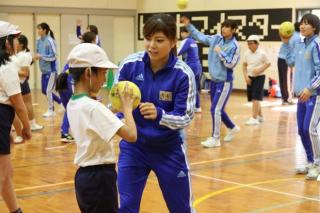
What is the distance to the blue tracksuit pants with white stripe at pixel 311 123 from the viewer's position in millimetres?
6523

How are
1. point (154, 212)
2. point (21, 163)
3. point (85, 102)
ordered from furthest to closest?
point (21, 163) < point (154, 212) < point (85, 102)

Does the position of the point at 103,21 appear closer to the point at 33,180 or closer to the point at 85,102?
the point at 33,180

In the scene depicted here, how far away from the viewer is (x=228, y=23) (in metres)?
8.63

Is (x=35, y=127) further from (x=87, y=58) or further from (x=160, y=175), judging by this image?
(x=87, y=58)

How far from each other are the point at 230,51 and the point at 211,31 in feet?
31.5

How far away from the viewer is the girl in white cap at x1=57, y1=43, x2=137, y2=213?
3045 mm

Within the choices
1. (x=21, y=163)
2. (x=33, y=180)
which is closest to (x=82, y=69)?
(x=33, y=180)

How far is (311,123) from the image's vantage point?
656cm

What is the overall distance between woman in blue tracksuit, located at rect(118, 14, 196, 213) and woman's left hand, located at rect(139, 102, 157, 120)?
0.13 metres

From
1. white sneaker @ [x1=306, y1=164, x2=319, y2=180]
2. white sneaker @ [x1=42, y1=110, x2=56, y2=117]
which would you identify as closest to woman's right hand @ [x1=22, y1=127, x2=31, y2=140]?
white sneaker @ [x1=306, y1=164, x2=319, y2=180]

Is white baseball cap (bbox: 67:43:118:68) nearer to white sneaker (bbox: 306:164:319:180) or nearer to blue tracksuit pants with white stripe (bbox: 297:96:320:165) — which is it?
blue tracksuit pants with white stripe (bbox: 297:96:320:165)

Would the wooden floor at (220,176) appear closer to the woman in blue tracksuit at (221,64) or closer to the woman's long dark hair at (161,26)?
the woman in blue tracksuit at (221,64)

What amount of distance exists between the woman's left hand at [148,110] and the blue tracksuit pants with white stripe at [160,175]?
0.32m

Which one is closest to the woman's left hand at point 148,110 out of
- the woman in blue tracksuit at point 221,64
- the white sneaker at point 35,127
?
the woman in blue tracksuit at point 221,64
